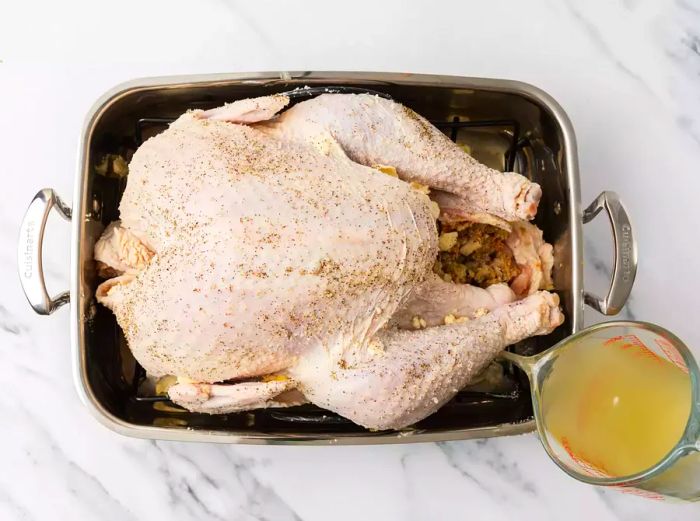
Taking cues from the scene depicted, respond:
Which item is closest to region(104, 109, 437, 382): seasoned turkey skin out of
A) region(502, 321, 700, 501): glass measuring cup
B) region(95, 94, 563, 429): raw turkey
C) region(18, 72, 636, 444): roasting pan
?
region(95, 94, 563, 429): raw turkey

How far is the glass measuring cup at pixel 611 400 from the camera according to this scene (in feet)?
3.15

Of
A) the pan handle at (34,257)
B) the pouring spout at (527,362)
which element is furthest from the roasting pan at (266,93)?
the pouring spout at (527,362)

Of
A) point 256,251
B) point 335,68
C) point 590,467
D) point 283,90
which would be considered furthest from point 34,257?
point 590,467

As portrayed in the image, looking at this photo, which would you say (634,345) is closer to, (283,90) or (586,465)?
(586,465)

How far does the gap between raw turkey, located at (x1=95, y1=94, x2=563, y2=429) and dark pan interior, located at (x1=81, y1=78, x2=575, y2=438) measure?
Result: 69 millimetres

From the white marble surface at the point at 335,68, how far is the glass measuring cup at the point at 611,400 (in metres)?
0.36

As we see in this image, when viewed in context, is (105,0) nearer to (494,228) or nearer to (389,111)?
(389,111)

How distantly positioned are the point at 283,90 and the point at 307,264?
365 millimetres

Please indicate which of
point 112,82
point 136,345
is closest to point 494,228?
point 136,345

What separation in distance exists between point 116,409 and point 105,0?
0.80 m

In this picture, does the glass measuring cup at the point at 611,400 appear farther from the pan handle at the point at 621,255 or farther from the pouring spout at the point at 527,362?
the pan handle at the point at 621,255

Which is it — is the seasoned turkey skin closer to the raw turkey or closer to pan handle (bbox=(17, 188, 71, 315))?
the raw turkey

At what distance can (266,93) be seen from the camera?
1200 mm

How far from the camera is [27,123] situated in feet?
4.47
